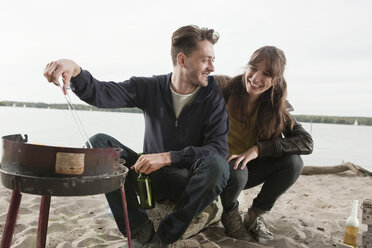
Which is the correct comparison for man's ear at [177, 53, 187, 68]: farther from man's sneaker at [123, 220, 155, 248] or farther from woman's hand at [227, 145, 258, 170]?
man's sneaker at [123, 220, 155, 248]

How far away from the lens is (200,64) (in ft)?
8.13

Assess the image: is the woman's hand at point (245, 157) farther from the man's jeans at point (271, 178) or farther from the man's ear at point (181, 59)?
the man's ear at point (181, 59)

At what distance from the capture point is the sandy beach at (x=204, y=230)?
248 cm

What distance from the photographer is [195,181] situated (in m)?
2.18

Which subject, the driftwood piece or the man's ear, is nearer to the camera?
the man's ear

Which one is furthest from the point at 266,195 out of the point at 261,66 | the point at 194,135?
the point at 261,66

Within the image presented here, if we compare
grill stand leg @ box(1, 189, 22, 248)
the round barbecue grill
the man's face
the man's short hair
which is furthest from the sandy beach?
the man's short hair

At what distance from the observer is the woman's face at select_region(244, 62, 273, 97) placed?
8.48 ft

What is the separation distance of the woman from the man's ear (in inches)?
16.5

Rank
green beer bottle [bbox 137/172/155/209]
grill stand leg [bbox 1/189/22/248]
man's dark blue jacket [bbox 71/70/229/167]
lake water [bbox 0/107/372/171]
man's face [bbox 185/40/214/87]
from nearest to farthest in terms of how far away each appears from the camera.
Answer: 1. grill stand leg [bbox 1/189/22/248]
2. green beer bottle [bbox 137/172/155/209]
3. man's dark blue jacket [bbox 71/70/229/167]
4. man's face [bbox 185/40/214/87]
5. lake water [bbox 0/107/372/171]

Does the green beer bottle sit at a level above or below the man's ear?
below

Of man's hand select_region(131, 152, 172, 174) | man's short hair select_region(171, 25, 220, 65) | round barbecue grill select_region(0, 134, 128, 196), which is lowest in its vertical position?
man's hand select_region(131, 152, 172, 174)

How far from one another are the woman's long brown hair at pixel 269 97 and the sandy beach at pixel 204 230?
0.76 meters

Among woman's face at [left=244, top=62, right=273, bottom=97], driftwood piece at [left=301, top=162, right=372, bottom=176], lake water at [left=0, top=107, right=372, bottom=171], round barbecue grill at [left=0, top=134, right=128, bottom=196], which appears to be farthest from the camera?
lake water at [left=0, top=107, right=372, bottom=171]
